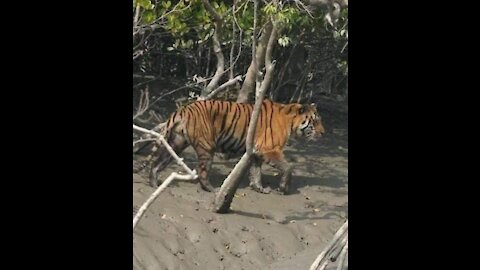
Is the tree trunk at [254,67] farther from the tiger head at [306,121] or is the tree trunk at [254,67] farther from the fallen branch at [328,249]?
the fallen branch at [328,249]

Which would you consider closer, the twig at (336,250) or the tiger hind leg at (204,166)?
the twig at (336,250)

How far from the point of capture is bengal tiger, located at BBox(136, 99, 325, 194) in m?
7.48

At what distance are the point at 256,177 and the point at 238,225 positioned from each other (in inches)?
35.0

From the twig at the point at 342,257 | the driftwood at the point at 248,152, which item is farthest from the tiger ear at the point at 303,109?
the twig at the point at 342,257

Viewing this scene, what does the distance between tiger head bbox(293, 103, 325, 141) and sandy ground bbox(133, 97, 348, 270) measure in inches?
19.6

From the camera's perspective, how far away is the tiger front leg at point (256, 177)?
7699 mm

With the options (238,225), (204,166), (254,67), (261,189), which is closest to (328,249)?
(254,67)

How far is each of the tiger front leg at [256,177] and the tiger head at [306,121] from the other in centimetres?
62

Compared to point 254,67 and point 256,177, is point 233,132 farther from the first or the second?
point 254,67

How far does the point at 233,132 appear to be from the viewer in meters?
7.86
